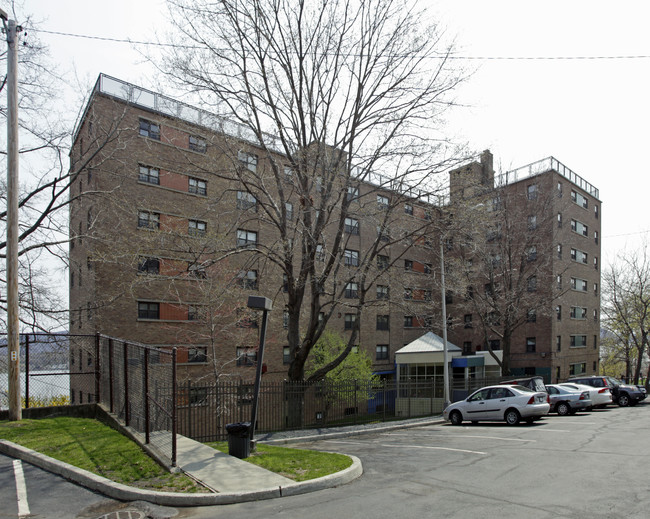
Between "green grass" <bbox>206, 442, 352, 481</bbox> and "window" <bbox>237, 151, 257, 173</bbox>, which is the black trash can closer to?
"green grass" <bbox>206, 442, 352, 481</bbox>

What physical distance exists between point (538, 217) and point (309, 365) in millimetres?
18431

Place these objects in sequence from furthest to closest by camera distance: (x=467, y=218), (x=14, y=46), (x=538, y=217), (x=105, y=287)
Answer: (x=538, y=217) < (x=105, y=287) < (x=467, y=218) < (x=14, y=46)

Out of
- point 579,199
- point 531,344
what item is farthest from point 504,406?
point 579,199

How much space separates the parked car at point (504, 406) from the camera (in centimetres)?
1794

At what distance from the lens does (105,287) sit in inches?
1073

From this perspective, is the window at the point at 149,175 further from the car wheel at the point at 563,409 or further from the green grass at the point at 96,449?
the car wheel at the point at 563,409

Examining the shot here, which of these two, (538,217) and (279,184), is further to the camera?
(538,217)

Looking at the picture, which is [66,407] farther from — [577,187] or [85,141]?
[577,187]

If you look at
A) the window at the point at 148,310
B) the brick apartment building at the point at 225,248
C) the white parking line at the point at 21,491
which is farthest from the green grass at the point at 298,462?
the window at the point at 148,310

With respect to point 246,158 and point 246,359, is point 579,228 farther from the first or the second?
point 246,158

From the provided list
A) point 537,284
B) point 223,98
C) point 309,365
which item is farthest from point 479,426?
point 537,284

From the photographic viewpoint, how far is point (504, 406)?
18.4 meters

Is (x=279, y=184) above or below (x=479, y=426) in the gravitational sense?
above

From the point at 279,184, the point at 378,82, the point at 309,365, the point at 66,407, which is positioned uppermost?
the point at 378,82
